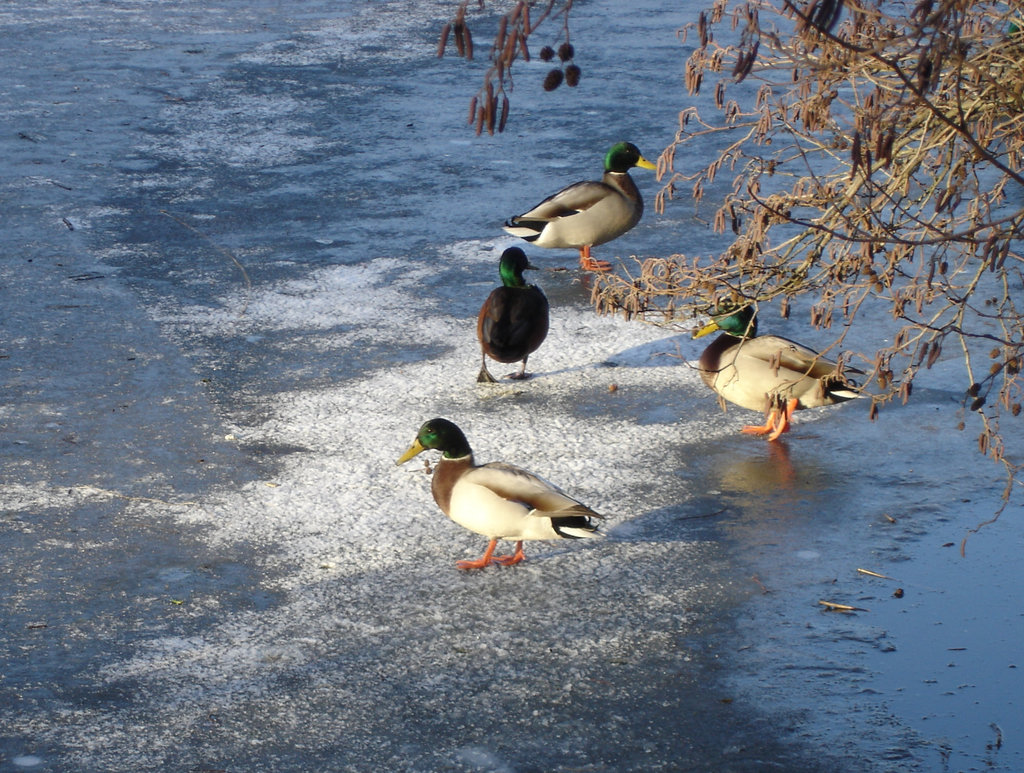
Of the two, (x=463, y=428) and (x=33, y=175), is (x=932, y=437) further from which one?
(x=33, y=175)

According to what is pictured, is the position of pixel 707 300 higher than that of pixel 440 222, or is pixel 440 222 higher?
pixel 707 300

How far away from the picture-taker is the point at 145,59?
1345cm

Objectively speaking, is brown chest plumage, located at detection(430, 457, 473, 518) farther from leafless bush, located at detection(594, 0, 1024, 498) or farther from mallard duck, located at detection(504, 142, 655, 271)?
mallard duck, located at detection(504, 142, 655, 271)

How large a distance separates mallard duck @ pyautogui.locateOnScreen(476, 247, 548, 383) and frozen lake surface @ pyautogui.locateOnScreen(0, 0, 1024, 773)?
187 mm

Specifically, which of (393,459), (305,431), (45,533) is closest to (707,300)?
(393,459)

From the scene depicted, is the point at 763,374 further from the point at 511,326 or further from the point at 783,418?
the point at 511,326

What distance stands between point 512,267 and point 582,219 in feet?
4.92

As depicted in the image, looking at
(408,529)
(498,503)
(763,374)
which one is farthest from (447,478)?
(763,374)

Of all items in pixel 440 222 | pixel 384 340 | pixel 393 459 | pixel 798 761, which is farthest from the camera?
pixel 440 222

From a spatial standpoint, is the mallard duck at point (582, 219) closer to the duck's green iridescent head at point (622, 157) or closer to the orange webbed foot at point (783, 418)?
the duck's green iridescent head at point (622, 157)

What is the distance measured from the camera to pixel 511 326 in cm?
636

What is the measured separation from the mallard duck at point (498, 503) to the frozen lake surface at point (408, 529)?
19 cm

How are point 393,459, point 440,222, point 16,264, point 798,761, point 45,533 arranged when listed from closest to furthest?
point 798,761 → point 45,533 → point 393,459 → point 16,264 → point 440,222

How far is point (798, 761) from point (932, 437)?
8.40 feet
